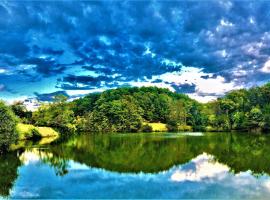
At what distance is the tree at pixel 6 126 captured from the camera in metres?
33.7

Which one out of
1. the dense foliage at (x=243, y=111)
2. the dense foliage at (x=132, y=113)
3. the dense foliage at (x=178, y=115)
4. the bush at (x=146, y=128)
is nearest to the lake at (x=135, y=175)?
the dense foliage at (x=178, y=115)

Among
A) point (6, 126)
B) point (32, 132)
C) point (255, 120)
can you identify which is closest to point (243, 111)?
point (255, 120)

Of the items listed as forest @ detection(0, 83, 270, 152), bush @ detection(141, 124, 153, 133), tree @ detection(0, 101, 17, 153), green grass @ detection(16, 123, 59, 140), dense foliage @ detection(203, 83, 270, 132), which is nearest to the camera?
tree @ detection(0, 101, 17, 153)

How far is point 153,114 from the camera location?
368 ft

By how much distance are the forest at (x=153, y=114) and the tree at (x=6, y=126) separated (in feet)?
101

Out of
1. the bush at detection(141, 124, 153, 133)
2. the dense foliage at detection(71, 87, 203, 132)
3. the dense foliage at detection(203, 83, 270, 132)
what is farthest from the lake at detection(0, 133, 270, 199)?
the dense foliage at detection(71, 87, 203, 132)

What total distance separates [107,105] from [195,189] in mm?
84407

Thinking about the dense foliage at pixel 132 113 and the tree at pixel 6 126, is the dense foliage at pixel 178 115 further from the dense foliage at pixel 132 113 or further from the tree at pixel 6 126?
the tree at pixel 6 126

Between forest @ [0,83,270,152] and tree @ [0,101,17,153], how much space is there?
30856mm

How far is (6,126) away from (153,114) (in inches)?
3183

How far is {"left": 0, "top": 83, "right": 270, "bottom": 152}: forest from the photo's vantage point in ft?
247

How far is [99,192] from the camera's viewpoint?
1786 cm

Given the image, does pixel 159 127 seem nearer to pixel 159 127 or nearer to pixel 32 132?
pixel 159 127

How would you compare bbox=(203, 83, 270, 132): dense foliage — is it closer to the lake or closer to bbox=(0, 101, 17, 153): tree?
the lake
